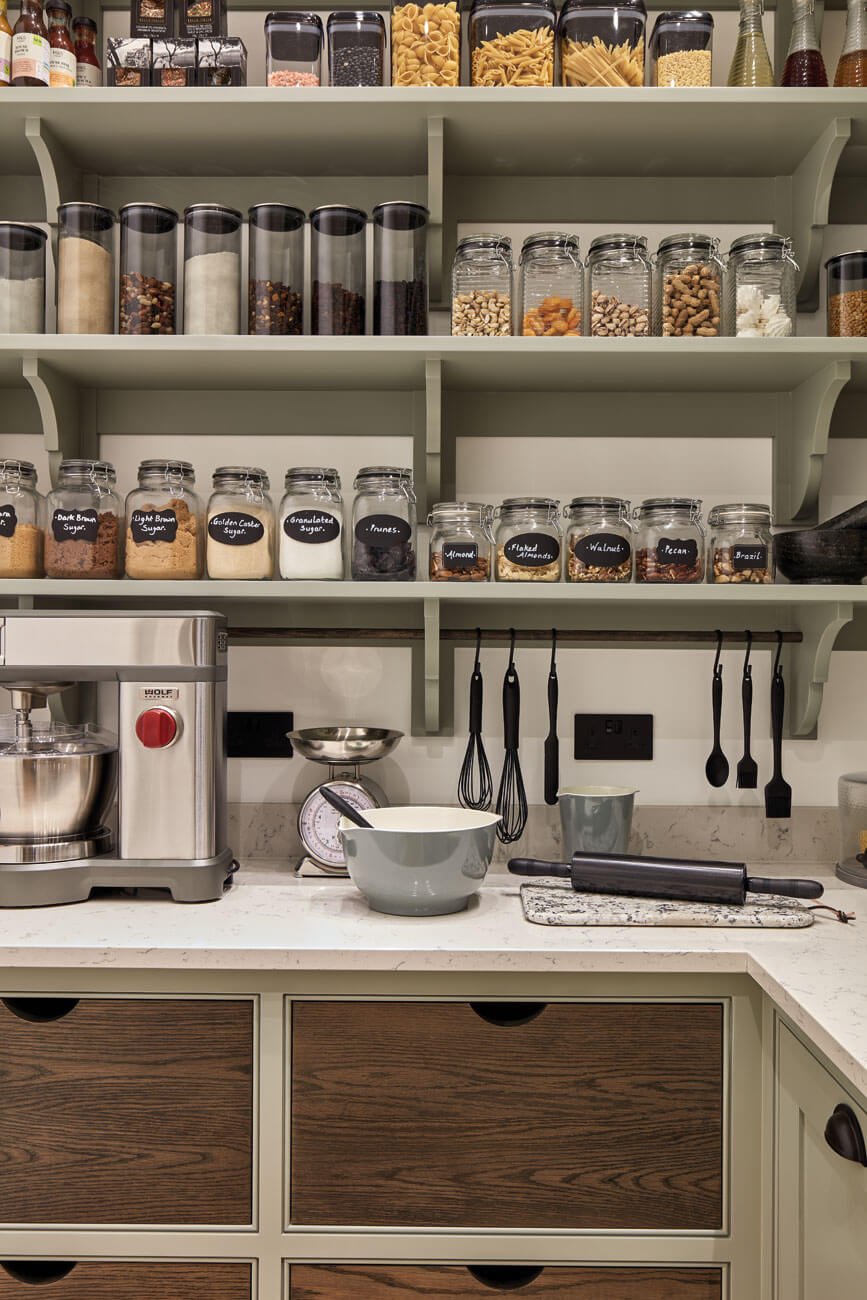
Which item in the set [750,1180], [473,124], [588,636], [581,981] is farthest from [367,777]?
[473,124]

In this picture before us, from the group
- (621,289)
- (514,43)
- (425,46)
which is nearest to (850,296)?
(621,289)

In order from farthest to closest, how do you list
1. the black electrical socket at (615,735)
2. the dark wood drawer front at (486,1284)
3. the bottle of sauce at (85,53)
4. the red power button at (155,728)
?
the black electrical socket at (615,735)
the bottle of sauce at (85,53)
the red power button at (155,728)
the dark wood drawer front at (486,1284)

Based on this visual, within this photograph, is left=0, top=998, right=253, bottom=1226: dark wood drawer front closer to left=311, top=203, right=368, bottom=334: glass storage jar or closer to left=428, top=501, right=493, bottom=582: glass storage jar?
left=428, top=501, right=493, bottom=582: glass storage jar

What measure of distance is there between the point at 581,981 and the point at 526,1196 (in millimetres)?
280

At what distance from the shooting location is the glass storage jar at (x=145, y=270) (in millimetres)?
1718

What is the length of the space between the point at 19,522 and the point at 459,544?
2.47 feet

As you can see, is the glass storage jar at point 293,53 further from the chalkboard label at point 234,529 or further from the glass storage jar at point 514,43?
the chalkboard label at point 234,529

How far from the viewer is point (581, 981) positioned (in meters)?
1.32

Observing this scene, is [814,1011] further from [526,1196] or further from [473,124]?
[473,124]

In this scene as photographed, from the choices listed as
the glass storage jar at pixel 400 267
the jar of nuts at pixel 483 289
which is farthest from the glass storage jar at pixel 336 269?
the jar of nuts at pixel 483 289

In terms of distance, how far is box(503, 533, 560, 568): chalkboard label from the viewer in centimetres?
167

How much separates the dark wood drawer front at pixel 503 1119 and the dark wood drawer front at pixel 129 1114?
9 centimetres

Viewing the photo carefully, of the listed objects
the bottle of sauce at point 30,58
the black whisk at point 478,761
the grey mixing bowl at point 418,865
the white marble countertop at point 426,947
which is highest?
the bottle of sauce at point 30,58

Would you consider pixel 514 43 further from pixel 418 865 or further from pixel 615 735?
pixel 418 865
